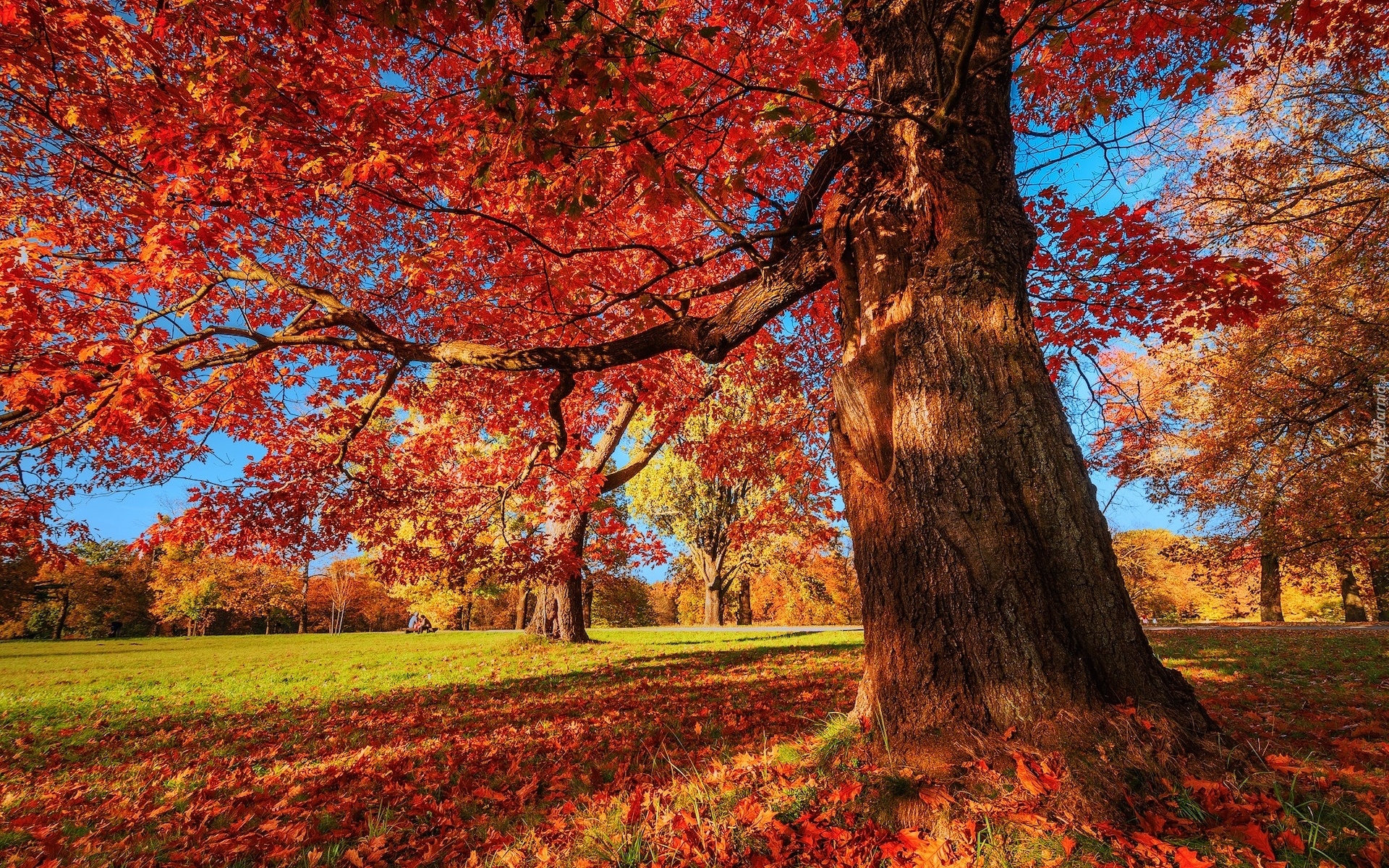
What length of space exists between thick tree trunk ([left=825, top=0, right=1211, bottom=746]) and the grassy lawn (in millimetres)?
468

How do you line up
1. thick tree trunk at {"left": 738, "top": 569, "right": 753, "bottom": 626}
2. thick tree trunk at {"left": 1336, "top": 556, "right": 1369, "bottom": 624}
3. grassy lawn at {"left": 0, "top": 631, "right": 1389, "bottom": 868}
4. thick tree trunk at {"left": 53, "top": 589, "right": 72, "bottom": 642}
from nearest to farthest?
grassy lawn at {"left": 0, "top": 631, "right": 1389, "bottom": 868} < thick tree trunk at {"left": 1336, "top": 556, "right": 1369, "bottom": 624} < thick tree trunk at {"left": 738, "top": 569, "right": 753, "bottom": 626} < thick tree trunk at {"left": 53, "top": 589, "right": 72, "bottom": 642}

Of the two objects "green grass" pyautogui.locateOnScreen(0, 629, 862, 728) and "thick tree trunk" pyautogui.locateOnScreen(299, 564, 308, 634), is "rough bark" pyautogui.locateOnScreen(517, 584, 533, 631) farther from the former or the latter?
"thick tree trunk" pyautogui.locateOnScreen(299, 564, 308, 634)

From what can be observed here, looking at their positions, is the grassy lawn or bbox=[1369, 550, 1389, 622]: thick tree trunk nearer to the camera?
the grassy lawn

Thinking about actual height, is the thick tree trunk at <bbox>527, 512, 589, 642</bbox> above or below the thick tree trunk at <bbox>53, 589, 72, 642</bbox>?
above

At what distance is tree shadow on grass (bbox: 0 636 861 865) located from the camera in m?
2.98

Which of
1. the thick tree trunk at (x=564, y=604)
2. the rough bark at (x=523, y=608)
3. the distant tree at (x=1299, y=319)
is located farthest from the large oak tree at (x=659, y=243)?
the rough bark at (x=523, y=608)

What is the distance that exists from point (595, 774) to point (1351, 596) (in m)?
32.3

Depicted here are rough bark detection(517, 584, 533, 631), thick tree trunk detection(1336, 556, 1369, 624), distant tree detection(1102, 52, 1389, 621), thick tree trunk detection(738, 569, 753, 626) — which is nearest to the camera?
distant tree detection(1102, 52, 1389, 621)

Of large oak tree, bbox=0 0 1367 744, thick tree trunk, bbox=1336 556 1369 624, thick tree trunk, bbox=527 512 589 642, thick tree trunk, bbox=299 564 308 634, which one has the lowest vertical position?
thick tree trunk, bbox=299 564 308 634

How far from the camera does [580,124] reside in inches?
130

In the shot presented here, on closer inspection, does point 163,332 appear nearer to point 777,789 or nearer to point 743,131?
point 743,131

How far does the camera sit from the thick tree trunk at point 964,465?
2.53m

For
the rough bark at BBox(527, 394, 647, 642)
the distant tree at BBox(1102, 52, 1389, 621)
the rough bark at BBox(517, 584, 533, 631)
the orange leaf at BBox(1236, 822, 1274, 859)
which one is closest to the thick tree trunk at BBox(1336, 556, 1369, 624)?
the distant tree at BBox(1102, 52, 1389, 621)

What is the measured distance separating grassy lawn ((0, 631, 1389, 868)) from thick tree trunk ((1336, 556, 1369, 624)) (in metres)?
14.9
